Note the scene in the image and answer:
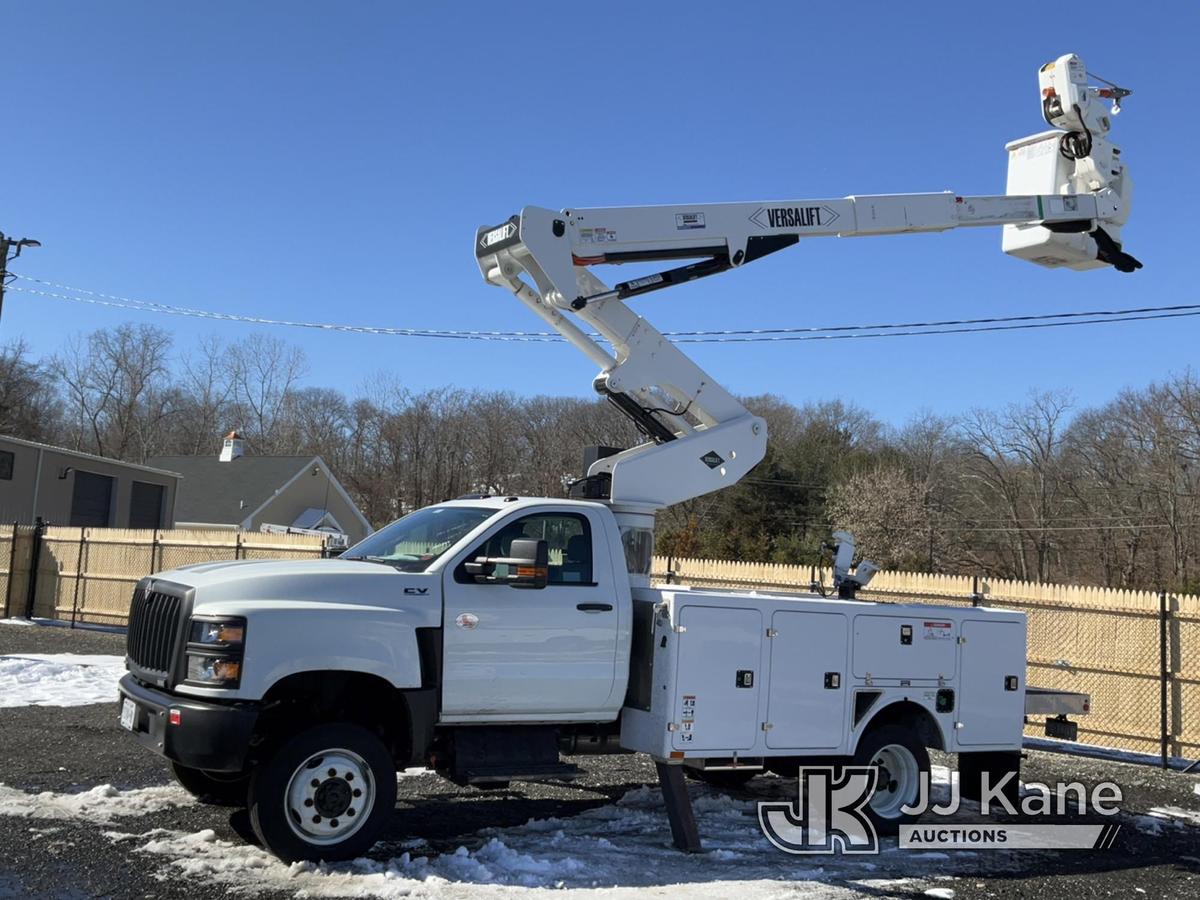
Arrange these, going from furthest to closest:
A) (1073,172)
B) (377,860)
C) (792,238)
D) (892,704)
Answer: (1073,172)
(792,238)
(892,704)
(377,860)

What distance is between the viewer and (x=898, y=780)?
8383mm

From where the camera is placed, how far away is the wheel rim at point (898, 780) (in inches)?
326

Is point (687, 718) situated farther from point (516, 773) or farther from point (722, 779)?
point (722, 779)

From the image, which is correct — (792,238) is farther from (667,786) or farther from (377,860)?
(377,860)

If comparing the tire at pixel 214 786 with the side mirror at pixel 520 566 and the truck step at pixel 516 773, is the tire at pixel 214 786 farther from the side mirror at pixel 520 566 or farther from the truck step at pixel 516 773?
the side mirror at pixel 520 566

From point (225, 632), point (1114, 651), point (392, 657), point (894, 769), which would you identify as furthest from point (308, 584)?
point (1114, 651)

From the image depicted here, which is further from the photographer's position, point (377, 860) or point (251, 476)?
point (251, 476)

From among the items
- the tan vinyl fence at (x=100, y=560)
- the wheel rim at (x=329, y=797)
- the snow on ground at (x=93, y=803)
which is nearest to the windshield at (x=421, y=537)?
the wheel rim at (x=329, y=797)

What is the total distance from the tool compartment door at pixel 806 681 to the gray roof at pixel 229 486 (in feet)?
120

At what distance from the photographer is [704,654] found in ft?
23.9

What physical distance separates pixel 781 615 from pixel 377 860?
3.09m

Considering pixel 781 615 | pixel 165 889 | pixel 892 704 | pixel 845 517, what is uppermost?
pixel 845 517

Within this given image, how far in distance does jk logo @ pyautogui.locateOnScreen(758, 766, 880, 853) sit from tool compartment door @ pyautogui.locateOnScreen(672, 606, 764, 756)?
0.93 m

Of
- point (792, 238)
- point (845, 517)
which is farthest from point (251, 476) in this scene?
point (792, 238)
